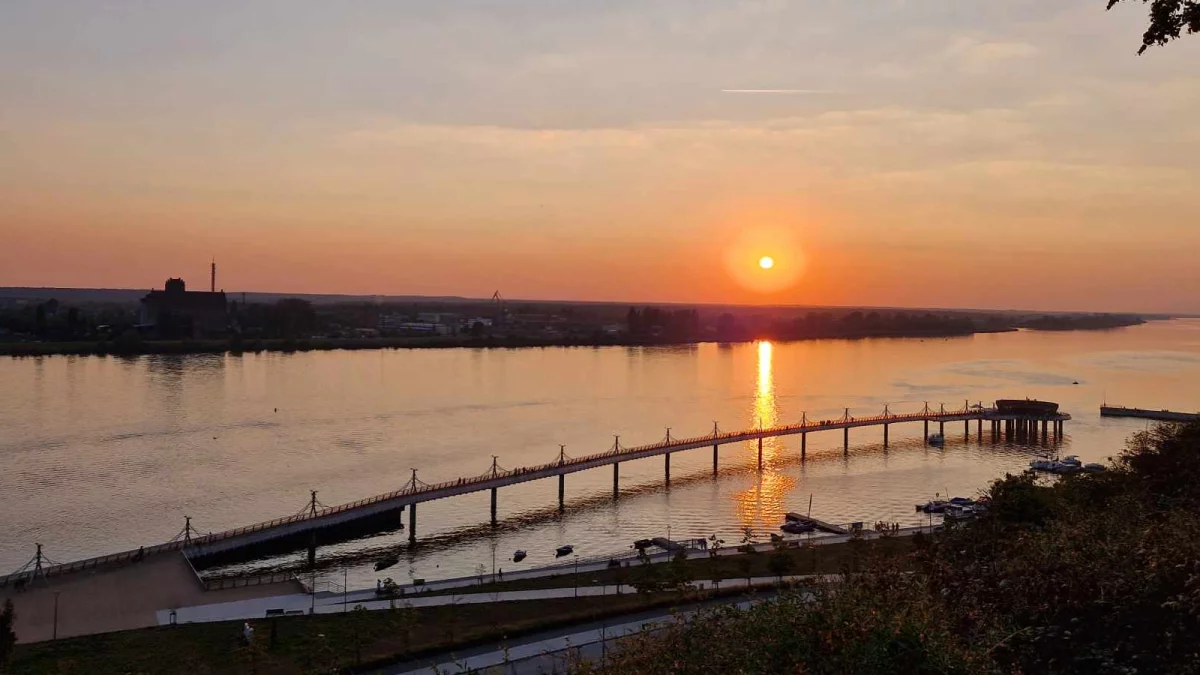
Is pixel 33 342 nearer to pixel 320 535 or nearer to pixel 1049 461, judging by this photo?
pixel 320 535

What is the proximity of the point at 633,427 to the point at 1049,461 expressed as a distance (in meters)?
32.9

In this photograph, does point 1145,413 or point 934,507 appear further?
point 1145,413

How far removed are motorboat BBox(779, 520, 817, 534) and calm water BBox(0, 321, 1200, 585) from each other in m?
1.39

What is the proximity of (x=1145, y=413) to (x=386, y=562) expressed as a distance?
259ft

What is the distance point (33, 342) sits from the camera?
130 metres

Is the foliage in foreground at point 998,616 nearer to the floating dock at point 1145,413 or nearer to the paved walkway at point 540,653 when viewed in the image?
the paved walkway at point 540,653

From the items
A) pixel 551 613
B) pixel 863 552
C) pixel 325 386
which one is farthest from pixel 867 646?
pixel 325 386

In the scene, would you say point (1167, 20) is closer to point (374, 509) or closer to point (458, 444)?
point (374, 509)

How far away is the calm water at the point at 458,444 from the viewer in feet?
146

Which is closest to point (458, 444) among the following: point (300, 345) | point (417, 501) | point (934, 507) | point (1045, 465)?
point (417, 501)

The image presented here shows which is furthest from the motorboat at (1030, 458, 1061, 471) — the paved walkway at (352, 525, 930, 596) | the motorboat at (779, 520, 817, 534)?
the motorboat at (779, 520, 817, 534)

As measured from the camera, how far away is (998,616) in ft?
50.8

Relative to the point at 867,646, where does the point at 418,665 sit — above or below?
below

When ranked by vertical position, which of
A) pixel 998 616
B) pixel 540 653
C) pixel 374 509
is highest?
pixel 998 616
